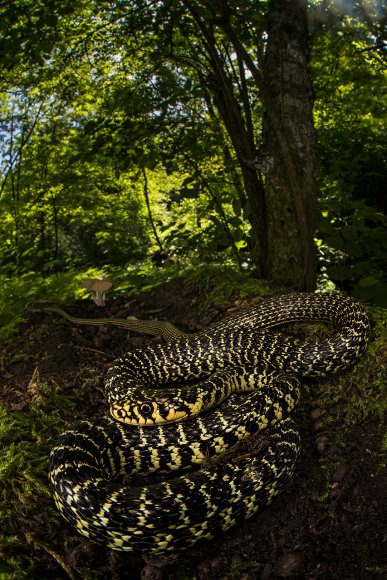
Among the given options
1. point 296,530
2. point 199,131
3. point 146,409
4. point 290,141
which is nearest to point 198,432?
point 146,409

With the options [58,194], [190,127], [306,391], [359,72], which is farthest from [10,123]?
[306,391]

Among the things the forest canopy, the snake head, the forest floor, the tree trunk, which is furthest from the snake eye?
the tree trunk

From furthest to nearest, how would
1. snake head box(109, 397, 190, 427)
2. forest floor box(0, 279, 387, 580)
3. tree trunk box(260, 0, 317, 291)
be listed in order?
1. tree trunk box(260, 0, 317, 291)
2. snake head box(109, 397, 190, 427)
3. forest floor box(0, 279, 387, 580)

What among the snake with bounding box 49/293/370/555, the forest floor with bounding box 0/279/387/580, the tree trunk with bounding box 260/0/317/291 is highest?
the tree trunk with bounding box 260/0/317/291

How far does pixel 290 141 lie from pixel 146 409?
3.44 meters

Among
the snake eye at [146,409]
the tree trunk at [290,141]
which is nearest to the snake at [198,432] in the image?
the snake eye at [146,409]

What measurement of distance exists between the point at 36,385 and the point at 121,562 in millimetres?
1741

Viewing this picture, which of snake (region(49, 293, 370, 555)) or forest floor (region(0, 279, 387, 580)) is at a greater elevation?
snake (region(49, 293, 370, 555))

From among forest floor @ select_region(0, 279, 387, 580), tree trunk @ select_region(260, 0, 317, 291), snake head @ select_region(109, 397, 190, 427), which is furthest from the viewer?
tree trunk @ select_region(260, 0, 317, 291)

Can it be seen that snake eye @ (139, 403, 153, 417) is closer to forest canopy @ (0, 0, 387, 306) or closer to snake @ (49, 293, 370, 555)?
snake @ (49, 293, 370, 555)

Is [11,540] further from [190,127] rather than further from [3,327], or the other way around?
[190,127]

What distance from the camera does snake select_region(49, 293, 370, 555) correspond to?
2174 mm

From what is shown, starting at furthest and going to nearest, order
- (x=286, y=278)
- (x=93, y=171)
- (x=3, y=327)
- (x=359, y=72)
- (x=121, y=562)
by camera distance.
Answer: (x=359, y=72) → (x=93, y=171) → (x=286, y=278) → (x=3, y=327) → (x=121, y=562)

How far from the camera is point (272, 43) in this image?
16.6 feet
